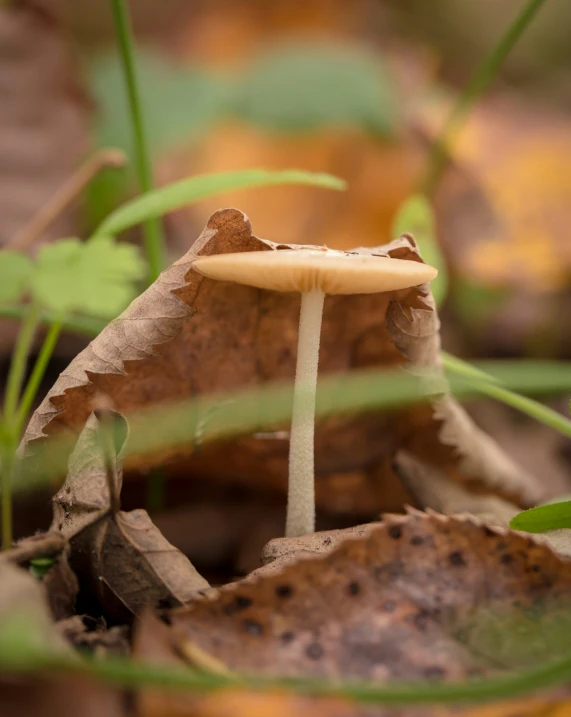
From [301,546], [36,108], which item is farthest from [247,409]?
[36,108]

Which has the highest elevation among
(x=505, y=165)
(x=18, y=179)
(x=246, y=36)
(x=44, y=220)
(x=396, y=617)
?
(x=246, y=36)

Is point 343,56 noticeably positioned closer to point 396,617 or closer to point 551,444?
point 551,444

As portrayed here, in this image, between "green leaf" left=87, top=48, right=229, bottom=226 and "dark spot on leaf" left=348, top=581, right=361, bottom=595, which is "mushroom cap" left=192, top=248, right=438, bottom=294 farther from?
"green leaf" left=87, top=48, right=229, bottom=226

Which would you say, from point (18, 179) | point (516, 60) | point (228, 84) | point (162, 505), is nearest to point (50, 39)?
point (18, 179)

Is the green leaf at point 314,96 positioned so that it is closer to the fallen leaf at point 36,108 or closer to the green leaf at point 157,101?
the green leaf at point 157,101

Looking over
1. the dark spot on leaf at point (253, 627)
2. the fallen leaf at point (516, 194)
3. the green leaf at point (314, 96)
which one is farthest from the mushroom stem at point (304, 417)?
the green leaf at point (314, 96)
